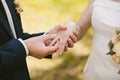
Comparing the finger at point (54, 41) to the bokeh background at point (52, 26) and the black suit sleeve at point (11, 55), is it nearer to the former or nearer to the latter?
the black suit sleeve at point (11, 55)

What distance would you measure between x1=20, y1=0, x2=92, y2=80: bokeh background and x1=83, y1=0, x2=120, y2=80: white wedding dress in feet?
5.69

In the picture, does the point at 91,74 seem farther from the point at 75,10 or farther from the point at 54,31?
the point at 75,10

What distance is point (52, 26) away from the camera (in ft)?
12.6

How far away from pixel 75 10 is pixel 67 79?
2.64ft

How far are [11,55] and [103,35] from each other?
0.52 m

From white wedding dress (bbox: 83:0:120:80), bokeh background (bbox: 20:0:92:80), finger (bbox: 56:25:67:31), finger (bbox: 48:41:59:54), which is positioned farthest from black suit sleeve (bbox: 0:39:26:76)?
bokeh background (bbox: 20:0:92:80)

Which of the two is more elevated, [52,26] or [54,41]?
[54,41]

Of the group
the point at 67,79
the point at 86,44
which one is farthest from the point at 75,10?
the point at 67,79

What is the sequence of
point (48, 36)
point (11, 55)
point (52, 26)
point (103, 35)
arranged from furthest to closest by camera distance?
point (52, 26), point (103, 35), point (48, 36), point (11, 55)

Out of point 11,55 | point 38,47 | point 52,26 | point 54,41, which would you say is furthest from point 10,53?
point 52,26

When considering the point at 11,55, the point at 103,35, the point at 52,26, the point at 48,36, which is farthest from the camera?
the point at 52,26

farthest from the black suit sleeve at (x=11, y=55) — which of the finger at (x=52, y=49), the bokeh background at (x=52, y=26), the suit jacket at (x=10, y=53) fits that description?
the bokeh background at (x=52, y=26)

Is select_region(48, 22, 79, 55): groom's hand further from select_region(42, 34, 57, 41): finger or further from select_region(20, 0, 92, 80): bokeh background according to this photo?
select_region(20, 0, 92, 80): bokeh background

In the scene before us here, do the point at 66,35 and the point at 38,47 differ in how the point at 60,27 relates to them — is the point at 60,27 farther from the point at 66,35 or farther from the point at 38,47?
the point at 38,47
